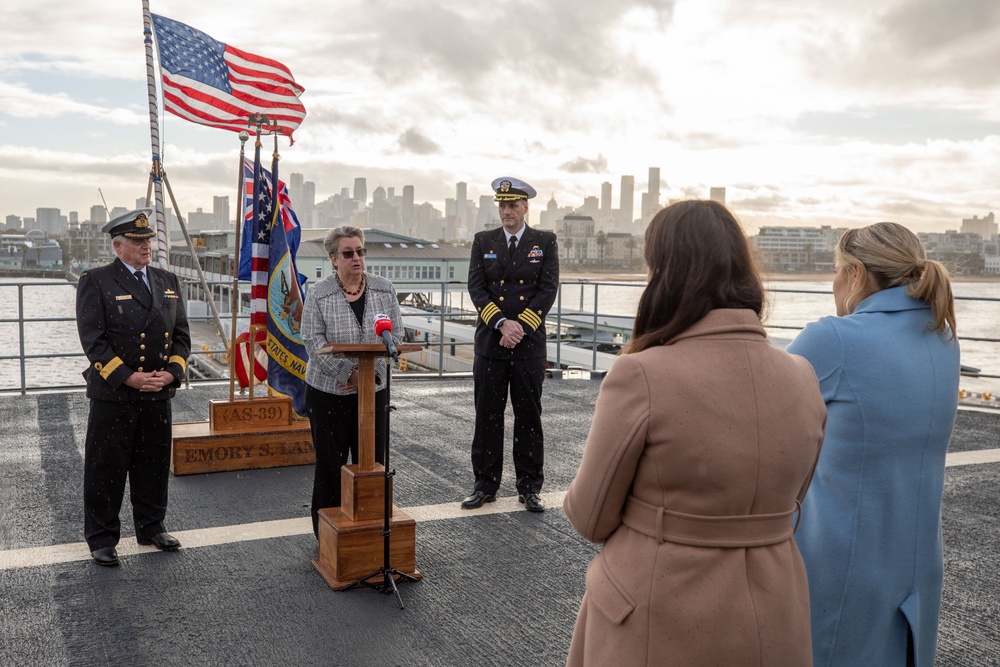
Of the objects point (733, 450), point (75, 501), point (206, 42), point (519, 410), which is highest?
point (206, 42)

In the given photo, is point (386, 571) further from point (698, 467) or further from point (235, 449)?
point (698, 467)

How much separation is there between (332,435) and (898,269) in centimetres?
265

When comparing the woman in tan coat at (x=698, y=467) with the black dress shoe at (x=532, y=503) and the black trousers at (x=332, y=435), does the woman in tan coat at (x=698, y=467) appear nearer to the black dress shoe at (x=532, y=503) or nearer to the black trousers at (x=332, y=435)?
the black trousers at (x=332, y=435)

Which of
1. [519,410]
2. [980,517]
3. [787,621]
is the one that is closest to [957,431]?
[980,517]

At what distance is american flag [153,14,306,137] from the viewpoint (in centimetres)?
603

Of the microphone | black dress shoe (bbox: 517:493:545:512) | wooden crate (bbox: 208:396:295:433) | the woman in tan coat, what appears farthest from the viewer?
wooden crate (bbox: 208:396:295:433)

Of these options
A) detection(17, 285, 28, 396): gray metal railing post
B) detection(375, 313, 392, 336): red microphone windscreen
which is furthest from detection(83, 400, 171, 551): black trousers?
detection(17, 285, 28, 396): gray metal railing post

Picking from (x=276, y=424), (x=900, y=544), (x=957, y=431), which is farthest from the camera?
(x=957, y=431)

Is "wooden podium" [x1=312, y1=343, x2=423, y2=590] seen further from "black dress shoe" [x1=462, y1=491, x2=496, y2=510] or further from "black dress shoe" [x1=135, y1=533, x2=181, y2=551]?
"black dress shoe" [x1=462, y1=491, x2=496, y2=510]

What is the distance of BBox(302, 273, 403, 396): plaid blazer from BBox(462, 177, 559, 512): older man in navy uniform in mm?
916

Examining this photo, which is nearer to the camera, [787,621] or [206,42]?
[787,621]

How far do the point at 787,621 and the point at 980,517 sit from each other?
3.95m

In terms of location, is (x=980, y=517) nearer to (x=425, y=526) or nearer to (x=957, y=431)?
(x=957, y=431)

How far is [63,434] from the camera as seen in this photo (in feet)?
20.4
